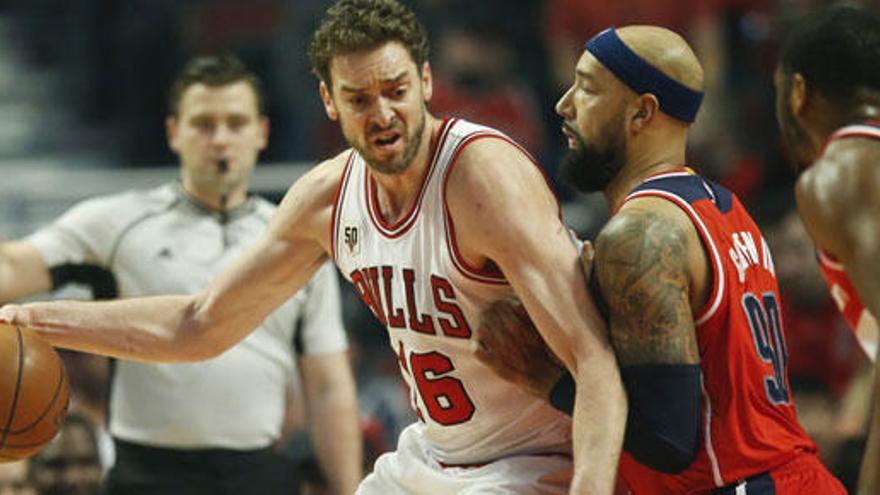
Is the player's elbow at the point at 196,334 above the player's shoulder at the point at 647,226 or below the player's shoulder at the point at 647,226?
below

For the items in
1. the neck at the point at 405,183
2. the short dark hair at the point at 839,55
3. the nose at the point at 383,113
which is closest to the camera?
the nose at the point at 383,113

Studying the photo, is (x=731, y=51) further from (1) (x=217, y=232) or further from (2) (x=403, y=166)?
(2) (x=403, y=166)

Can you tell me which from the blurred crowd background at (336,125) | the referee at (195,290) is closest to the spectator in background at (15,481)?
the blurred crowd background at (336,125)

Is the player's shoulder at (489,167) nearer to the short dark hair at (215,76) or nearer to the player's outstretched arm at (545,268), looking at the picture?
the player's outstretched arm at (545,268)

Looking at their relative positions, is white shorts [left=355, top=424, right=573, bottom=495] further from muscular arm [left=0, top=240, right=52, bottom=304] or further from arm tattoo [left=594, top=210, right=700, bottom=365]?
muscular arm [left=0, top=240, right=52, bottom=304]

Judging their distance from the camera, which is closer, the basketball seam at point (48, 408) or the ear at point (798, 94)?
the basketball seam at point (48, 408)

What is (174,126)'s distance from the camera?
22.6ft

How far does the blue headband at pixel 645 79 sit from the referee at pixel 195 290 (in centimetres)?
248

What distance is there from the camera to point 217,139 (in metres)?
6.61

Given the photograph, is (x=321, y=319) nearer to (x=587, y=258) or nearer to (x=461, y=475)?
(x=461, y=475)

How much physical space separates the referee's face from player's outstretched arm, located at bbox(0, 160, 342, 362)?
156 cm

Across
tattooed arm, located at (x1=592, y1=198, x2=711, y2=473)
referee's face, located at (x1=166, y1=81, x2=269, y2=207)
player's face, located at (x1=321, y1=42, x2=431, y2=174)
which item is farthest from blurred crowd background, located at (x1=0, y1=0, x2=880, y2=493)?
tattooed arm, located at (x1=592, y1=198, x2=711, y2=473)

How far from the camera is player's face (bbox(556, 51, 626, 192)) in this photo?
14.5ft

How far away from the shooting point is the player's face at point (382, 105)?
4.37 m
